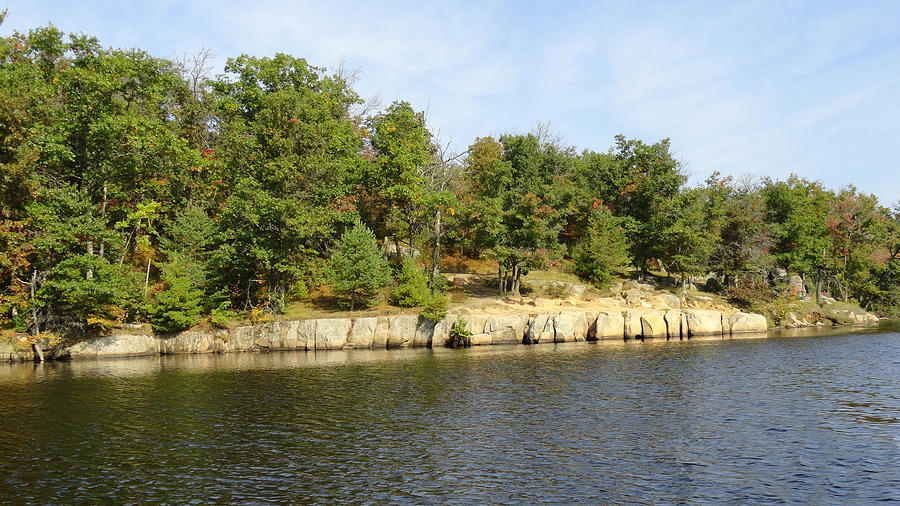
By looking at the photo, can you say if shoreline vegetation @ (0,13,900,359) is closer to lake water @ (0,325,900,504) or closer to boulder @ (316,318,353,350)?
boulder @ (316,318,353,350)

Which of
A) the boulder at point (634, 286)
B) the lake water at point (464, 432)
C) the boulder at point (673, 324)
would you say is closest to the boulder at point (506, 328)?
the lake water at point (464, 432)

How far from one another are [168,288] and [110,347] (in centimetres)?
593

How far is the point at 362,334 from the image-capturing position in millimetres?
46125

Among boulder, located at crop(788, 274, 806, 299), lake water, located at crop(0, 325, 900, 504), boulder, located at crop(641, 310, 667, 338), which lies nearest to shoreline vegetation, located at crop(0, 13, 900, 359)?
boulder, located at crop(788, 274, 806, 299)

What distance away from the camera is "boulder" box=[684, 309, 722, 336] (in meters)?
50.4

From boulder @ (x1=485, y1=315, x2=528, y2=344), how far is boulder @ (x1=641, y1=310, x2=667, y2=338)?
418 inches

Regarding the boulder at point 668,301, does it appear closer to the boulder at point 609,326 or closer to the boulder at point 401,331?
the boulder at point 609,326

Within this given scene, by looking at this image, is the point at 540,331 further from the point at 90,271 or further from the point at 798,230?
the point at 798,230

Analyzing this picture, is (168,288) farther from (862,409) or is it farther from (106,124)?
(862,409)

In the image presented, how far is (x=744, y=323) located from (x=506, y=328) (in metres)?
23.7

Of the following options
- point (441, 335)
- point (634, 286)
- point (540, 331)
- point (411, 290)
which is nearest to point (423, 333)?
point (441, 335)

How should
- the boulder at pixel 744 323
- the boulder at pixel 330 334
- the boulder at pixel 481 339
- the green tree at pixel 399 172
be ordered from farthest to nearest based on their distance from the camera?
the green tree at pixel 399 172 → the boulder at pixel 744 323 → the boulder at pixel 481 339 → the boulder at pixel 330 334

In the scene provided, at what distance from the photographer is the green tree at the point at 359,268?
47.7m

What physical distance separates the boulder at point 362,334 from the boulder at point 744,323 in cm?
3229
